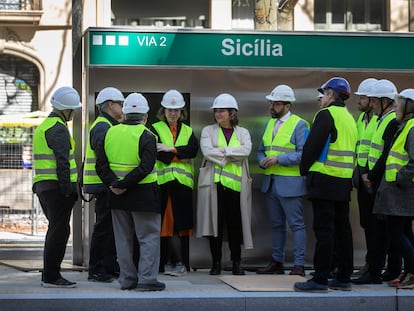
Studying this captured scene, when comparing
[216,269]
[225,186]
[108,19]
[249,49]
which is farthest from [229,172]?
[108,19]

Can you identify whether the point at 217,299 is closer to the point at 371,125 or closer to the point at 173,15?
the point at 371,125

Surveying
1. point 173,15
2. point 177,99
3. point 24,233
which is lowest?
point 24,233

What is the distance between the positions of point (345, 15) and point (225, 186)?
13504 millimetres

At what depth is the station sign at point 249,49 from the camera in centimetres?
1043

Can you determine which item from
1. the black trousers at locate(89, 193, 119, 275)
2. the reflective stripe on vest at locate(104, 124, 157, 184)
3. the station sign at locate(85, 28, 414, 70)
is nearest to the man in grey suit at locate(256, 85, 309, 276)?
the station sign at locate(85, 28, 414, 70)

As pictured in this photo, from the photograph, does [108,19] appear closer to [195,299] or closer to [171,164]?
[171,164]

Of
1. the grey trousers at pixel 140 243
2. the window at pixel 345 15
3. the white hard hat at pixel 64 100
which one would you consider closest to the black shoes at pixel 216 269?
the grey trousers at pixel 140 243

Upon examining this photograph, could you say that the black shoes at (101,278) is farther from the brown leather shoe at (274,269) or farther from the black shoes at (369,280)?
the black shoes at (369,280)

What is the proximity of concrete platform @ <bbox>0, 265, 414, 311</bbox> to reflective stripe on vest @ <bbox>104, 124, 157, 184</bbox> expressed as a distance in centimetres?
110

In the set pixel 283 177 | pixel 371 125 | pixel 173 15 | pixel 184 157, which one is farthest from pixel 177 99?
pixel 173 15

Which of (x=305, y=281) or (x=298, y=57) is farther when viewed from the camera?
(x=298, y=57)

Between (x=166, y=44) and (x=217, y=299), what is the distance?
10.8ft

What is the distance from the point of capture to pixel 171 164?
33.3 feet

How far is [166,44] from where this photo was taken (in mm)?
10500
